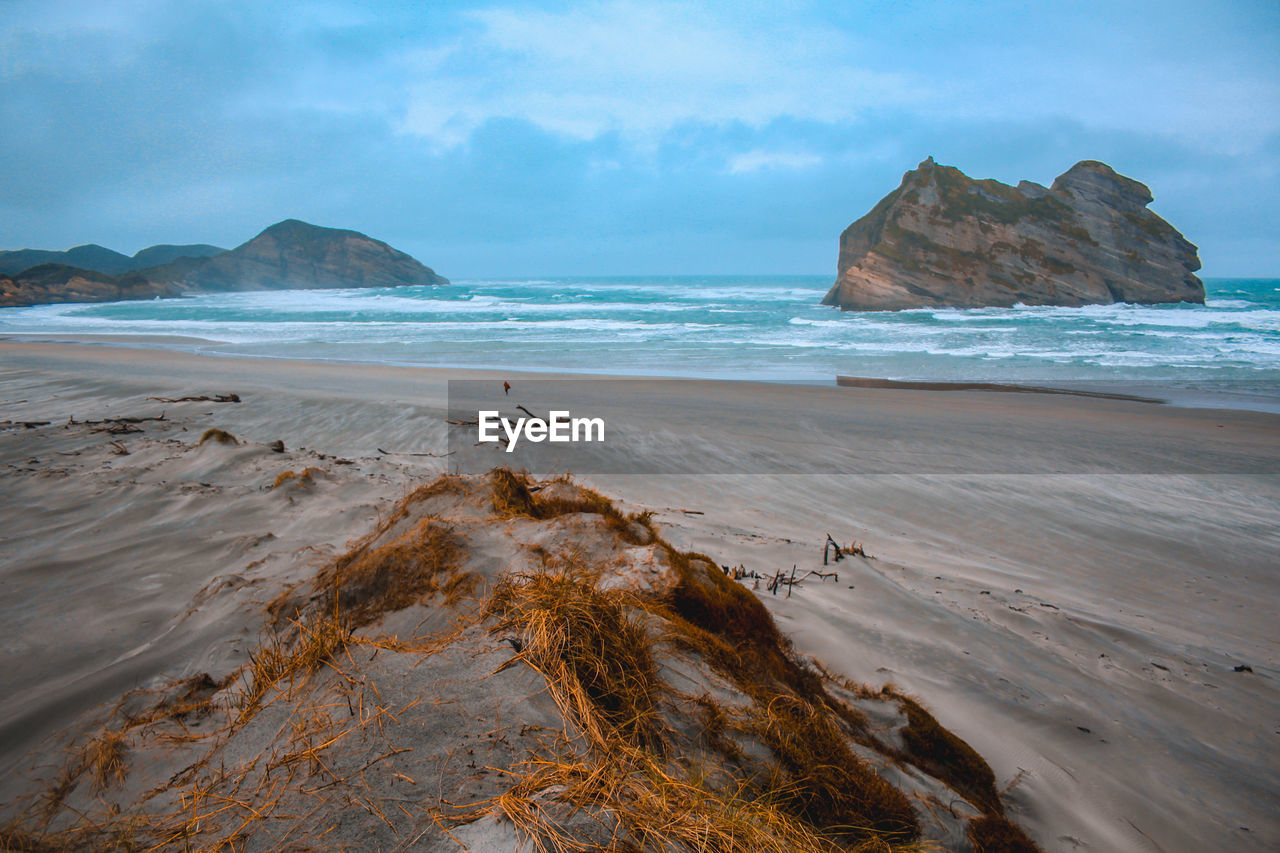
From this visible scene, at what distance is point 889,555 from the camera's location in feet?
15.9

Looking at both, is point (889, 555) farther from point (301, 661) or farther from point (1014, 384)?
point (1014, 384)

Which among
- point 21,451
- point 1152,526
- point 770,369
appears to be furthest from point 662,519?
point 770,369

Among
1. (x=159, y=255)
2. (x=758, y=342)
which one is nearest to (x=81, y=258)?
(x=159, y=255)

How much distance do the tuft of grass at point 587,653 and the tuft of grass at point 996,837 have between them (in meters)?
1.24

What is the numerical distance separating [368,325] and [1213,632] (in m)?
29.6

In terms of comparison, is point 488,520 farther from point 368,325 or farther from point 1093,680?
point 368,325

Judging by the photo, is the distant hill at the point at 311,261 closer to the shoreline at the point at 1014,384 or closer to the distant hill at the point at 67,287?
the distant hill at the point at 67,287

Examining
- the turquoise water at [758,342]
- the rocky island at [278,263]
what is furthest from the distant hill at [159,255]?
the turquoise water at [758,342]

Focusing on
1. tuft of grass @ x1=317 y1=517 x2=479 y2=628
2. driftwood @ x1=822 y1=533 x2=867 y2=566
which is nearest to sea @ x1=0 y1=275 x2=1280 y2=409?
driftwood @ x1=822 y1=533 x2=867 y2=566

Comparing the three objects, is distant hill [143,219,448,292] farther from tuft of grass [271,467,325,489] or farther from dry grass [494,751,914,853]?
dry grass [494,751,914,853]

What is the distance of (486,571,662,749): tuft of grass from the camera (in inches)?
72.6

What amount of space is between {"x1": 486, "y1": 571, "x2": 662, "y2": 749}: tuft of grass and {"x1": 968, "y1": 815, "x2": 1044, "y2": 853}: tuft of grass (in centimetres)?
124

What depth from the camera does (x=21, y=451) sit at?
20.0ft

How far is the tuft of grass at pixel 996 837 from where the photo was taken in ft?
6.79
